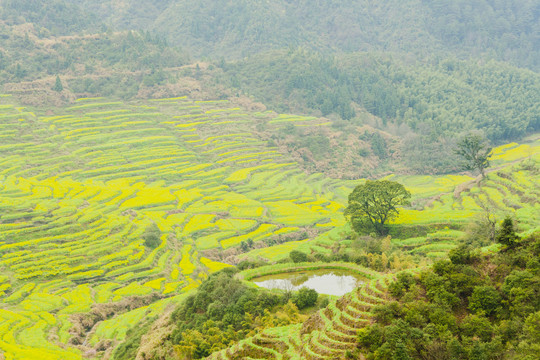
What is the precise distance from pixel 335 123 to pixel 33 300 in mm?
61845

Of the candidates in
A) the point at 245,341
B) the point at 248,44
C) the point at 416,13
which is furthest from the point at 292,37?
the point at 245,341

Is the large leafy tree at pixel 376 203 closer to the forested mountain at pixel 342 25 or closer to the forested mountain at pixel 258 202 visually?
the forested mountain at pixel 258 202

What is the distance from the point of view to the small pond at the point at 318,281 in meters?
24.5

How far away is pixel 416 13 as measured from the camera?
170 meters

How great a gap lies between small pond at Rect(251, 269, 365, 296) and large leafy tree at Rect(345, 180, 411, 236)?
10241 mm

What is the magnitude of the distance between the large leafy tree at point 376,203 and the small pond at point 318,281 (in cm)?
1024

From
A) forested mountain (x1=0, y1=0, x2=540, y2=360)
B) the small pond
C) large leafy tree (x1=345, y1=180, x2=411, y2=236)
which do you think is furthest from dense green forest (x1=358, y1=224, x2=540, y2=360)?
large leafy tree (x1=345, y1=180, x2=411, y2=236)

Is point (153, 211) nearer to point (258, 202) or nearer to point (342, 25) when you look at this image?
point (258, 202)

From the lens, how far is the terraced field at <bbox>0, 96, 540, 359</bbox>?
98.4ft

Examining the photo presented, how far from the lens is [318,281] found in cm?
2584

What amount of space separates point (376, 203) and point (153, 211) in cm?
2492

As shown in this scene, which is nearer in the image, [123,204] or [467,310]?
[467,310]

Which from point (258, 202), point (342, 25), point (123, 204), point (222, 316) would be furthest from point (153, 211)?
point (342, 25)

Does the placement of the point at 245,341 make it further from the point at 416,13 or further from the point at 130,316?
the point at 416,13
